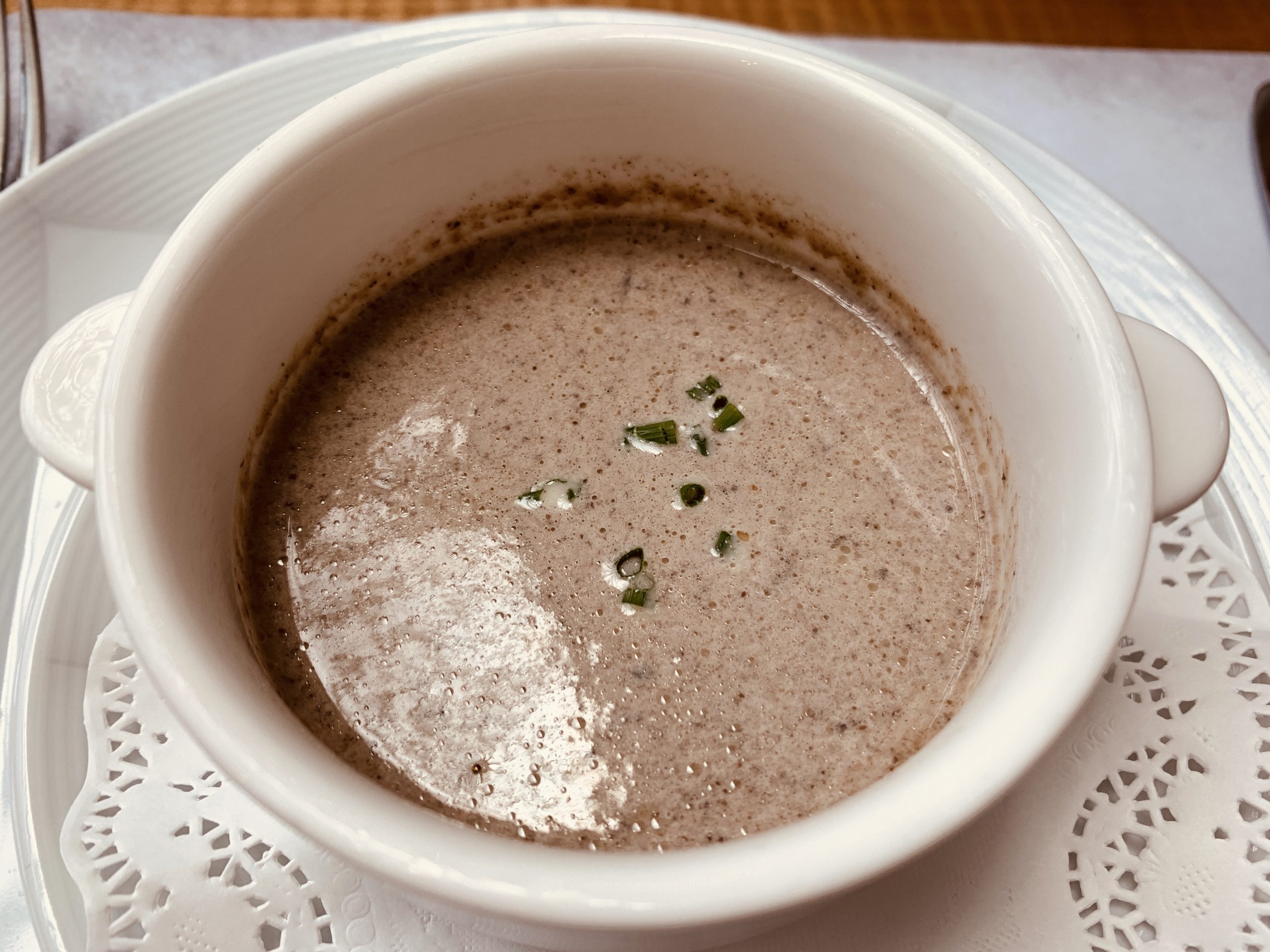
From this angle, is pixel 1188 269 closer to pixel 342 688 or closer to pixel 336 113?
pixel 336 113

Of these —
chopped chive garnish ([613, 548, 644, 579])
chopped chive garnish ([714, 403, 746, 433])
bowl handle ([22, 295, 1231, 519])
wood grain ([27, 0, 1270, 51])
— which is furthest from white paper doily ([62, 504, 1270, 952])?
wood grain ([27, 0, 1270, 51])

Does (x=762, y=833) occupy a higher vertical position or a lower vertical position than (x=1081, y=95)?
lower

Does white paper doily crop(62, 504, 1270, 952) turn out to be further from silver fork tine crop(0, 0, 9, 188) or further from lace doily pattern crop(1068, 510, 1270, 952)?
silver fork tine crop(0, 0, 9, 188)

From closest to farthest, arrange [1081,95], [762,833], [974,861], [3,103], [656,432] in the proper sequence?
[762,833] → [974,861] → [656,432] → [3,103] → [1081,95]

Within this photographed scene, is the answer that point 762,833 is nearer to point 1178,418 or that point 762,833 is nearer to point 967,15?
point 1178,418

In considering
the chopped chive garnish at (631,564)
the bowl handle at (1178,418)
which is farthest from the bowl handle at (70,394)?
the bowl handle at (1178,418)

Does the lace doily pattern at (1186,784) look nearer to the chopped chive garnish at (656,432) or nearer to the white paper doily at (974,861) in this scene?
the white paper doily at (974,861)

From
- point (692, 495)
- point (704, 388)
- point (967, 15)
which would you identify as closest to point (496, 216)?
point (704, 388)
